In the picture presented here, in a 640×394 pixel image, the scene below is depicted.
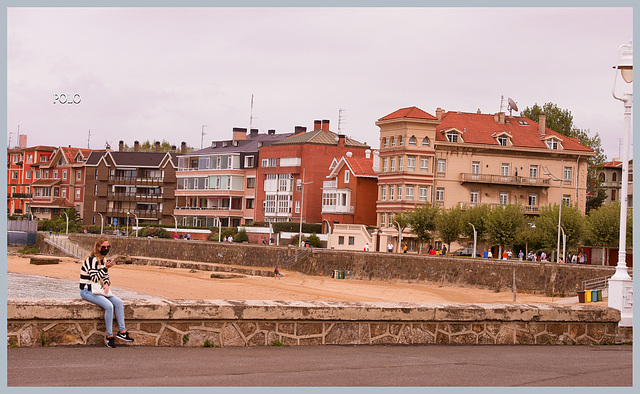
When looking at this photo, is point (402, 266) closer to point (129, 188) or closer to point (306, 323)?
point (306, 323)

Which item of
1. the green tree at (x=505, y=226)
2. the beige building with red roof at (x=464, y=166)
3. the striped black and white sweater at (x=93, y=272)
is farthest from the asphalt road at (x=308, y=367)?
the beige building with red roof at (x=464, y=166)

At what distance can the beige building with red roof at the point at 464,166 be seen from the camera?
79.2 m

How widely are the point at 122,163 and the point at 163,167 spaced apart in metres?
6.29

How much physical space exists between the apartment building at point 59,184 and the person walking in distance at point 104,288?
11657 centimetres

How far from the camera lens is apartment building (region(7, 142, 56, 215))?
136875mm

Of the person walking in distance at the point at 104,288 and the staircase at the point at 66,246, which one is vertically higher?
the person walking in distance at the point at 104,288

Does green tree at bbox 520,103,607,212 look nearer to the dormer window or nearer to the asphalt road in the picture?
the dormer window

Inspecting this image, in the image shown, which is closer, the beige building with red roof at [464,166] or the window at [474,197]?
the beige building with red roof at [464,166]

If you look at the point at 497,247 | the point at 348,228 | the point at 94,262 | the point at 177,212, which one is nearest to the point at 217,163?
the point at 177,212

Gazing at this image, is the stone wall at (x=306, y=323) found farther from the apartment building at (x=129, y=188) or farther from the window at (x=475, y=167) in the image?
the apartment building at (x=129, y=188)

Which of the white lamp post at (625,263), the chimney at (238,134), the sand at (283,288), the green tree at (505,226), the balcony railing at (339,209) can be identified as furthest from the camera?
the chimney at (238,134)

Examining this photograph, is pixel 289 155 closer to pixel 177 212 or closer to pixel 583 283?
pixel 177 212

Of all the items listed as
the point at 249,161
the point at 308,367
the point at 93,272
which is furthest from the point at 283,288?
the point at 249,161

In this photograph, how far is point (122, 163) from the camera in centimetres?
12169
